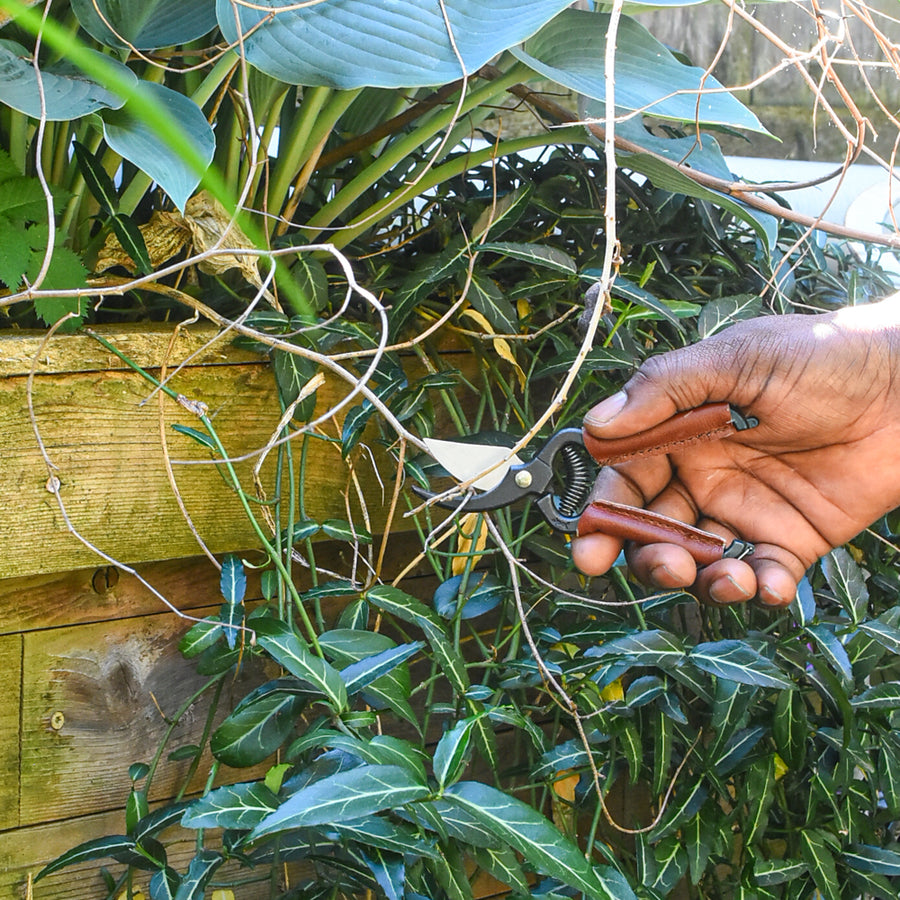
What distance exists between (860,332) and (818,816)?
20.4 inches

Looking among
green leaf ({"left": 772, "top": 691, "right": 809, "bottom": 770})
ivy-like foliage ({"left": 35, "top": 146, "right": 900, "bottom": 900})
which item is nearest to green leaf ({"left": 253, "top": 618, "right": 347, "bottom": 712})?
ivy-like foliage ({"left": 35, "top": 146, "right": 900, "bottom": 900})

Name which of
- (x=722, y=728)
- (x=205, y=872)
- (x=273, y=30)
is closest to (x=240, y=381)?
(x=273, y=30)

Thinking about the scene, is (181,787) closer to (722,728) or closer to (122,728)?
(122,728)

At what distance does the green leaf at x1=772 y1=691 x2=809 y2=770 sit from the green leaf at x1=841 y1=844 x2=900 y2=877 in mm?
117

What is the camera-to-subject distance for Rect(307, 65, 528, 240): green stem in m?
0.86

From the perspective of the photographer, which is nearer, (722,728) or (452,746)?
(452,746)

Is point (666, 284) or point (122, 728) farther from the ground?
point (666, 284)

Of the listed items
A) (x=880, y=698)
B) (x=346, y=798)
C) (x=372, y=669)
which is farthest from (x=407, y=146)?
(x=880, y=698)

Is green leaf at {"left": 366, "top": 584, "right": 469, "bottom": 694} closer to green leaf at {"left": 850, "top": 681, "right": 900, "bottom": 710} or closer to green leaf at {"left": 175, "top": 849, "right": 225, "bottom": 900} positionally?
green leaf at {"left": 175, "top": 849, "right": 225, "bottom": 900}

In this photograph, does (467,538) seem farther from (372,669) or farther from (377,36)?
(377,36)

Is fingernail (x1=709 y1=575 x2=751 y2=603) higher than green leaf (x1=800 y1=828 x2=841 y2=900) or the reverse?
higher

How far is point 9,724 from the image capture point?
86cm

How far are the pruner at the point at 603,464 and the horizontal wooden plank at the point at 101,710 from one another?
0.34 m

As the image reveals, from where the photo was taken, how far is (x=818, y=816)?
0.97 metres
